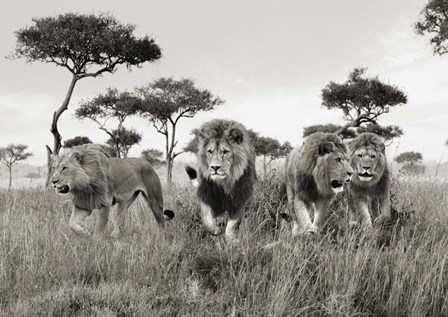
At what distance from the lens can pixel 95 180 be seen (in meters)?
6.36

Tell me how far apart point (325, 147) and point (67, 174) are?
113 inches

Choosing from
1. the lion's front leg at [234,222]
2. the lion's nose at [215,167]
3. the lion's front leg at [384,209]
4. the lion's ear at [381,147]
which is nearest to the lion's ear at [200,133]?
the lion's nose at [215,167]

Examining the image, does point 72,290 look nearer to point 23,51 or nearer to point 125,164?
point 125,164

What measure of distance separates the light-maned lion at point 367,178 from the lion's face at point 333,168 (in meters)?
0.68

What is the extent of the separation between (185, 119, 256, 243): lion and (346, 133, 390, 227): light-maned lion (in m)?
1.27

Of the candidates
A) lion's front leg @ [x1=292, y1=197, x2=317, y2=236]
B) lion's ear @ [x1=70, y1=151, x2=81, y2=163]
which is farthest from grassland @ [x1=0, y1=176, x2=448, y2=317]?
lion's ear @ [x1=70, y1=151, x2=81, y2=163]

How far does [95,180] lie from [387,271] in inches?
135

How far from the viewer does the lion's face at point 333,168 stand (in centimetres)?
535

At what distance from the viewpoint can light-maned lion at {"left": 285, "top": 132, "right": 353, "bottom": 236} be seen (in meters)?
5.40

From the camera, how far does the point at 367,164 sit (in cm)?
601

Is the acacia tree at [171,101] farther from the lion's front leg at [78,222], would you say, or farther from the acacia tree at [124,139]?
the lion's front leg at [78,222]

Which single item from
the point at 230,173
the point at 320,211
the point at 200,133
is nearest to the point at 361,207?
the point at 320,211

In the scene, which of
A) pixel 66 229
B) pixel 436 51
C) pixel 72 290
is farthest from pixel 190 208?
pixel 436 51

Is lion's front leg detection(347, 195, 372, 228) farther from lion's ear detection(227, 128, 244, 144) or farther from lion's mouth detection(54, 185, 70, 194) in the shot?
lion's mouth detection(54, 185, 70, 194)
